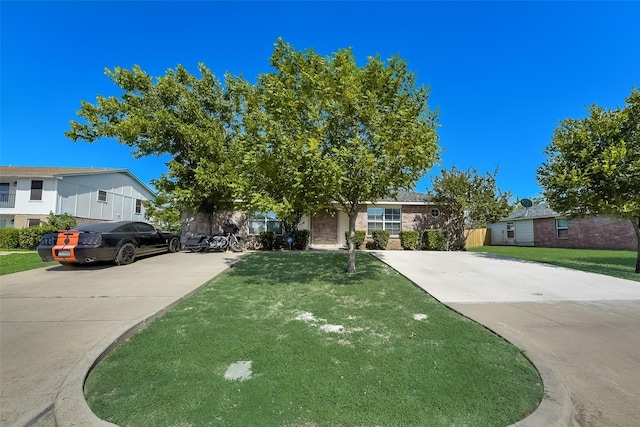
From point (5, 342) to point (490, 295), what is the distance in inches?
332

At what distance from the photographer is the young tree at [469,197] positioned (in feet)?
57.1

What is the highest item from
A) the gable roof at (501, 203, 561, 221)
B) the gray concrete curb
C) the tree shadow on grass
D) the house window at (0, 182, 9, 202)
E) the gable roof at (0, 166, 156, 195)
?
the gable roof at (0, 166, 156, 195)

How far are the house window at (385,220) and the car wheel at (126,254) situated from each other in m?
12.2

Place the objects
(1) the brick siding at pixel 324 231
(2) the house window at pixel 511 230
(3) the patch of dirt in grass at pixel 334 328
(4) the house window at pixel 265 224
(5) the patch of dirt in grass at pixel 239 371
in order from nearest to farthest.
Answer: (5) the patch of dirt in grass at pixel 239 371 → (3) the patch of dirt in grass at pixel 334 328 → (4) the house window at pixel 265 224 → (1) the brick siding at pixel 324 231 → (2) the house window at pixel 511 230

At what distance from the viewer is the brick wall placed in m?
19.7

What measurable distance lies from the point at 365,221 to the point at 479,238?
49.4 ft

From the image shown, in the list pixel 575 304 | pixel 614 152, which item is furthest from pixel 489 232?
pixel 575 304

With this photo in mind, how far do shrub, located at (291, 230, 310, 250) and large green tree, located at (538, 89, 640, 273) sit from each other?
35.7 feet

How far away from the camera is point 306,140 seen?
6941 millimetres

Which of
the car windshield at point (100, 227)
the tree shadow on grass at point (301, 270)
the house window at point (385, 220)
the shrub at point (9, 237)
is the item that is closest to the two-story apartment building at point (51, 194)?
the shrub at point (9, 237)

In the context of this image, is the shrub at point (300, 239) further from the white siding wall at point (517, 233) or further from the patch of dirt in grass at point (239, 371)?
the white siding wall at point (517, 233)

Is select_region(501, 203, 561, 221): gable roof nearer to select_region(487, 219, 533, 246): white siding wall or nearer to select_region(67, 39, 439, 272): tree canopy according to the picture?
select_region(487, 219, 533, 246): white siding wall

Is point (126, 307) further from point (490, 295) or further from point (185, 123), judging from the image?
point (185, 123)

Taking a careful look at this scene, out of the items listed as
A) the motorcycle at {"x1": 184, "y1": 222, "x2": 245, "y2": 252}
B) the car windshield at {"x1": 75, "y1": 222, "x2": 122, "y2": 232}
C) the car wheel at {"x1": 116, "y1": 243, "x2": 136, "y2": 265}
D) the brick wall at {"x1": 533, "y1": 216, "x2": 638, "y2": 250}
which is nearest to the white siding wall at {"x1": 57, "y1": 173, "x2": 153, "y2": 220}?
the motorcycle at {"x1": 184, "y1": 222, "x2": 245, "y2": 252}
